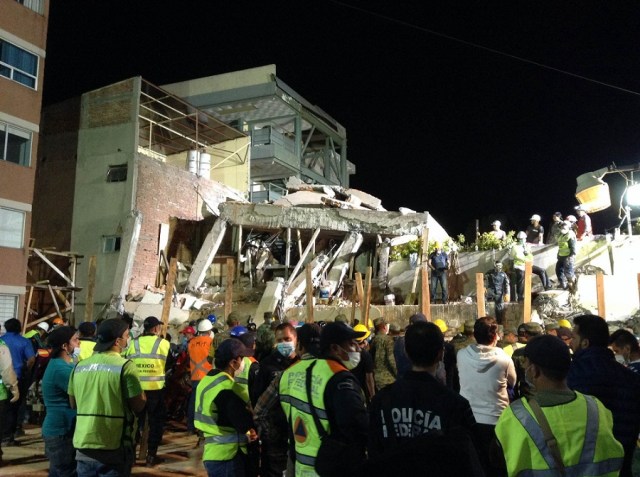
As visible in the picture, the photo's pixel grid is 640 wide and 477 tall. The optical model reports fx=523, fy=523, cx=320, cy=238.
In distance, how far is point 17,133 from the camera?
18578mm

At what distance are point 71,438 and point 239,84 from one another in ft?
95.7

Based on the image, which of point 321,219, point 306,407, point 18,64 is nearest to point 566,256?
point 321,219

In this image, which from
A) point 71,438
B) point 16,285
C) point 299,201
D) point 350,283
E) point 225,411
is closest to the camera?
point 225,411

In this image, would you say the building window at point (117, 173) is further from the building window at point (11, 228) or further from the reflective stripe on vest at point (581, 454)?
the reflective stripe on vest at point (581, 454)

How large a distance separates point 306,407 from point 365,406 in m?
0.38

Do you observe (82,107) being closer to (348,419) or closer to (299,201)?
(299,201)

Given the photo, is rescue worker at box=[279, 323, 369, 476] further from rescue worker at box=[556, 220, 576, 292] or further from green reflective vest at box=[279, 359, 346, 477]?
rescue worker at box=[556, 220, 576, 292]

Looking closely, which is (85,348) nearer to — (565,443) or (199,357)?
(199,357)

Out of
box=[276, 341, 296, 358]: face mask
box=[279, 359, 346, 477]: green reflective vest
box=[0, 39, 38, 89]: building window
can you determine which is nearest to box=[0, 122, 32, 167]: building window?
box=[0, 39, 38, 89]: building window

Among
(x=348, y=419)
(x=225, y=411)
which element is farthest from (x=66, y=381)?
(x=348, y=419)

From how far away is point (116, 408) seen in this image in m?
3.88

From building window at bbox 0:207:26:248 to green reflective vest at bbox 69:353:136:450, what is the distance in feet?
54.3

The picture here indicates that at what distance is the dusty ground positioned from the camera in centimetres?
673

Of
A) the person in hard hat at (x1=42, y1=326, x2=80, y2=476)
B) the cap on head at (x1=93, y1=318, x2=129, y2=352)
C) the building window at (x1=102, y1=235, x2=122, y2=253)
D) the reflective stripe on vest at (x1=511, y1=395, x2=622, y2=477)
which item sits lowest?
the person in hard hat at (x1=42, y1=326, x2=80, y2=476)
